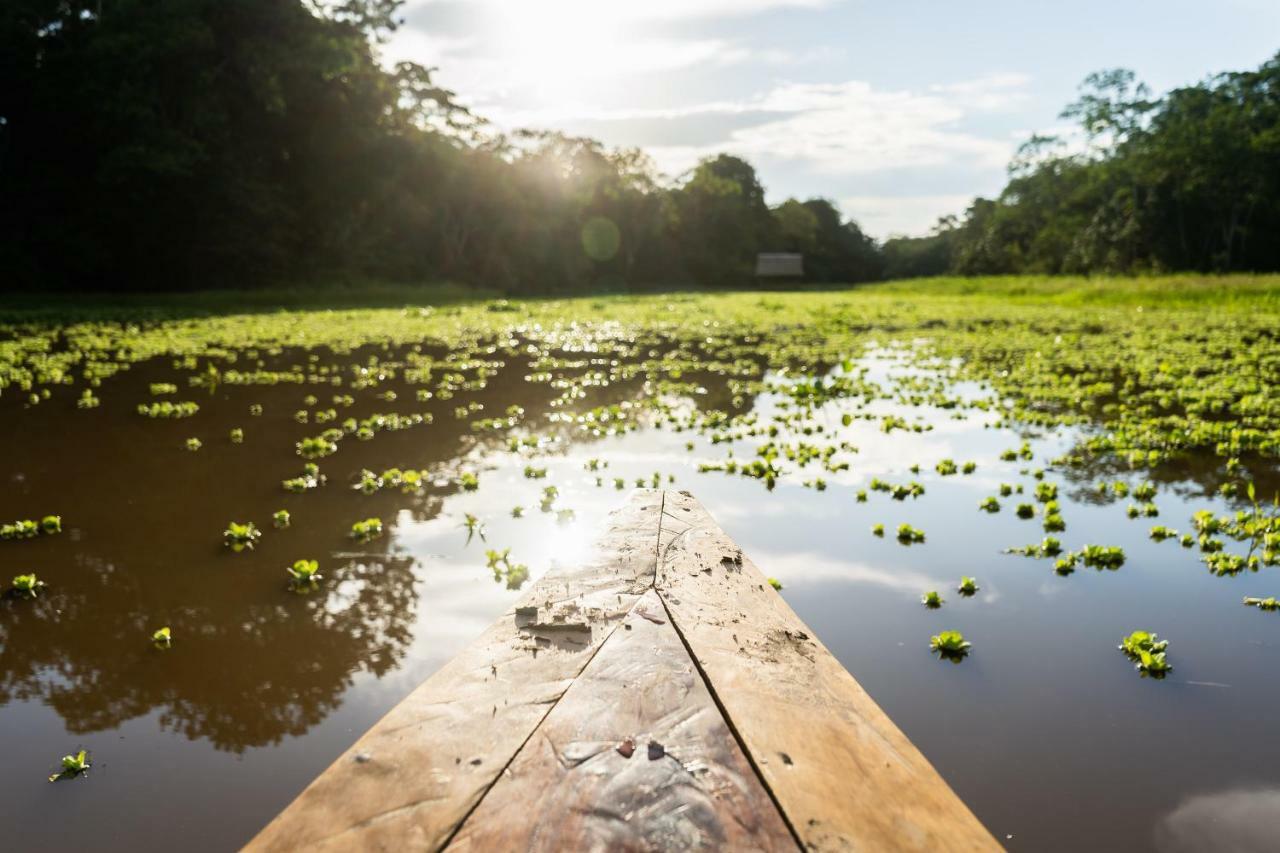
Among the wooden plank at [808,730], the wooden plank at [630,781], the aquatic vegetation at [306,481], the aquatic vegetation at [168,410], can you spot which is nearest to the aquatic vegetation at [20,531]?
the aquatic vegetation at [306,481]

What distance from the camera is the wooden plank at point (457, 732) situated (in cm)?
155

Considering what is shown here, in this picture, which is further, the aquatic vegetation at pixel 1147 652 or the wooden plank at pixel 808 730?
the aquatic vegetation at pixel 1147 652

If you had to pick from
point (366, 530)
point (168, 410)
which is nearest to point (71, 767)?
point (366, 530)

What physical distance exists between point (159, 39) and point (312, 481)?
99.8ft

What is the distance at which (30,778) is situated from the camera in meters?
2.70

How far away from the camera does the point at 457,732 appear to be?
1.84 metres

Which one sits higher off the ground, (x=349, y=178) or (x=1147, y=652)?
(x=349, y=178)

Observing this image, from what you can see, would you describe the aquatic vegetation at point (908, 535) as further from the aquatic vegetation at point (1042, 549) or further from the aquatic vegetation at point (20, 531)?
the aquatic vegetation at point (20, 531)

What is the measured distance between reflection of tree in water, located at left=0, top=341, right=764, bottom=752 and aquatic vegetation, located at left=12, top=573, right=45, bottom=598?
0.06m

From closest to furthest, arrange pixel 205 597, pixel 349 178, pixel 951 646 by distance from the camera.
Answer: pixel 951 646, pixel 205 597, pixel 349 178

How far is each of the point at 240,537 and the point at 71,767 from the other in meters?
2.30

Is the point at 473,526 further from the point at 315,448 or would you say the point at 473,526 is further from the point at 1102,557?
the point at 1102,557

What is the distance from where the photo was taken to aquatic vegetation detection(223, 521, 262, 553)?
4805 mm

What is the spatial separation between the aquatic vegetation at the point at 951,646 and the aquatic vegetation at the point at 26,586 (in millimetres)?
4839
